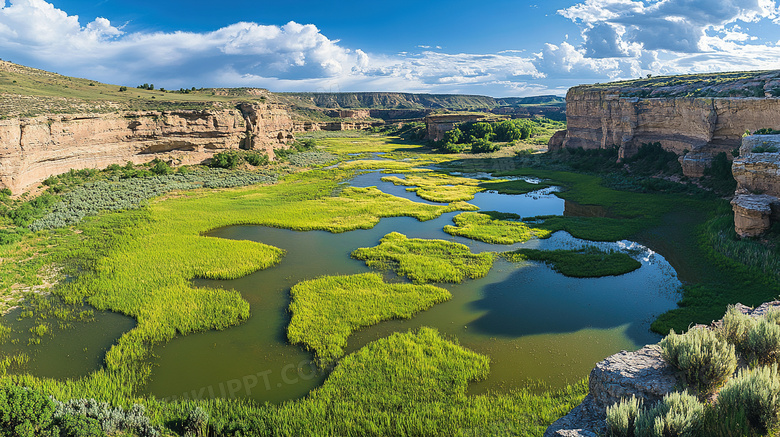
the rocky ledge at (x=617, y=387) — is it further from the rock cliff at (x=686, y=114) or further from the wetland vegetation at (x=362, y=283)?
the rock cliff at (x=686, y=114)

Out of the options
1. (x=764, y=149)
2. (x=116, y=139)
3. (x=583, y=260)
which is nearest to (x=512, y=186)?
(x=764, y=149)

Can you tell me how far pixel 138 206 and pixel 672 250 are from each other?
3279cm

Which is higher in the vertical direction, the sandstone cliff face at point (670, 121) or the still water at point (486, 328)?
the sandstone cliff face at point (670, 121)

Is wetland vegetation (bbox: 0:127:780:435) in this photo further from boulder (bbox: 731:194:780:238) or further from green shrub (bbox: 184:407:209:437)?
boulder (bbox: 731:194:780:238)

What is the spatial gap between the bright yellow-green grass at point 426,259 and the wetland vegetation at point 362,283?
4.1 inches

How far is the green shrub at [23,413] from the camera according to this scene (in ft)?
24.3

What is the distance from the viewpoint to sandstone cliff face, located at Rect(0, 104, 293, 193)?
88.4 ft

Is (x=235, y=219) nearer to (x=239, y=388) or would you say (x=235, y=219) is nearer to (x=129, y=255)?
(x=129, y=255)

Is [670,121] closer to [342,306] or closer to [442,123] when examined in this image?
[342,306]

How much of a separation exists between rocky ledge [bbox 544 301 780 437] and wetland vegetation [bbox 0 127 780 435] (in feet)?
5.41

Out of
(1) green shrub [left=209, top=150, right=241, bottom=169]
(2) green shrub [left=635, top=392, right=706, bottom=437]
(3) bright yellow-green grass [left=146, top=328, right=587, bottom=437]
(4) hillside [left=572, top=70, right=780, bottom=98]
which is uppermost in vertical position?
(4) hillside [left=572, top=70, right=780, bottom=98]

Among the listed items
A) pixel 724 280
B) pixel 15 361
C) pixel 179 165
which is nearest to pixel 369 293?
pixel 15 361

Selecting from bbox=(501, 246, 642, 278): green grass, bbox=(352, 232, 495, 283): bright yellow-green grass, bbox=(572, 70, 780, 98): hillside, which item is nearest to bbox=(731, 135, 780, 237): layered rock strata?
bbox=(501, 246, 642, 278): green grass

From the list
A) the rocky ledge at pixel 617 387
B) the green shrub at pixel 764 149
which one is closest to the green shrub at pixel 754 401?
the rocky ledge at pixel 617 387
